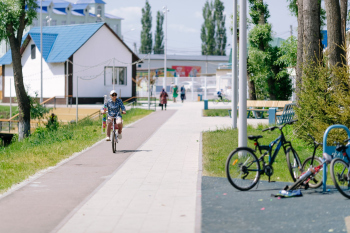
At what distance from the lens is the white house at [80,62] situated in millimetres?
44906

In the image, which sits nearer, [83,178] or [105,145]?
[83,178]

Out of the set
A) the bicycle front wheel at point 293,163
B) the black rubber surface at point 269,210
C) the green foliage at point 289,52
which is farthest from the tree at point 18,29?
the bicycle front wheel at point 293,163

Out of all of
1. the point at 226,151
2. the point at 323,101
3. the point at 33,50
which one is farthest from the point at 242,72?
the point at 33,50

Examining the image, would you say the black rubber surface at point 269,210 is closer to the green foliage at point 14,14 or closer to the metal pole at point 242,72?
the metal pole at point 242,72

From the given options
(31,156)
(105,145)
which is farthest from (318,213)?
(105,145)

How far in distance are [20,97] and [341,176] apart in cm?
1865

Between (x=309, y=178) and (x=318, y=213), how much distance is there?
144 cm

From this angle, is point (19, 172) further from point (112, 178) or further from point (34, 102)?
point (34, 102)

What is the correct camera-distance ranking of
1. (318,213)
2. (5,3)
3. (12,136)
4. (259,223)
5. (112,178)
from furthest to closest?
1. (12,136)
2. (5,3)
3. (112,178)
4. (318,213)
5. (259,223)

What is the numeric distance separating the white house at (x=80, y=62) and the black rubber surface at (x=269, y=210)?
35.3m

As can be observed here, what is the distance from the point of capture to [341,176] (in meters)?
8.57

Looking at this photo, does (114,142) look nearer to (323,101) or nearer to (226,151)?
(226,151)

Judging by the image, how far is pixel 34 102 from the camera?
26.0m

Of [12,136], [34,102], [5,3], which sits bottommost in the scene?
[12,136]
